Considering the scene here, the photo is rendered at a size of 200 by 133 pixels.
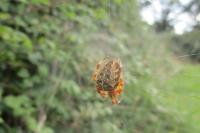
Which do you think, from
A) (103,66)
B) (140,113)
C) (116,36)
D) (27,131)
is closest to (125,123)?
(140,113)

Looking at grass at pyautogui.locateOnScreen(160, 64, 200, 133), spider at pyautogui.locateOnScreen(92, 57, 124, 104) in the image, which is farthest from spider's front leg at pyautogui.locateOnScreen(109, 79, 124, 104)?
grass at pyautogui.locateOnScreen(160, 64, 200, 133)

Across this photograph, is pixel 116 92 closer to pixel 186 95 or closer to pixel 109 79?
pixel 109 79

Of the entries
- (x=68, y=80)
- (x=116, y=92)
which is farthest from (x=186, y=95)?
(x=68, y=80)

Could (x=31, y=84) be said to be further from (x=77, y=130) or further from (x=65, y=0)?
(x=65, y=0)

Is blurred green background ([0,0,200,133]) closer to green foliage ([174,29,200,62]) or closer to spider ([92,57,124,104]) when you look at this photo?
green foliage ([174,29,200,62])

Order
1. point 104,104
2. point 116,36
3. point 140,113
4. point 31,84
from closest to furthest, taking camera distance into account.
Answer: point 31,84 → point 104,104 → point 140,113 → point 116,36
